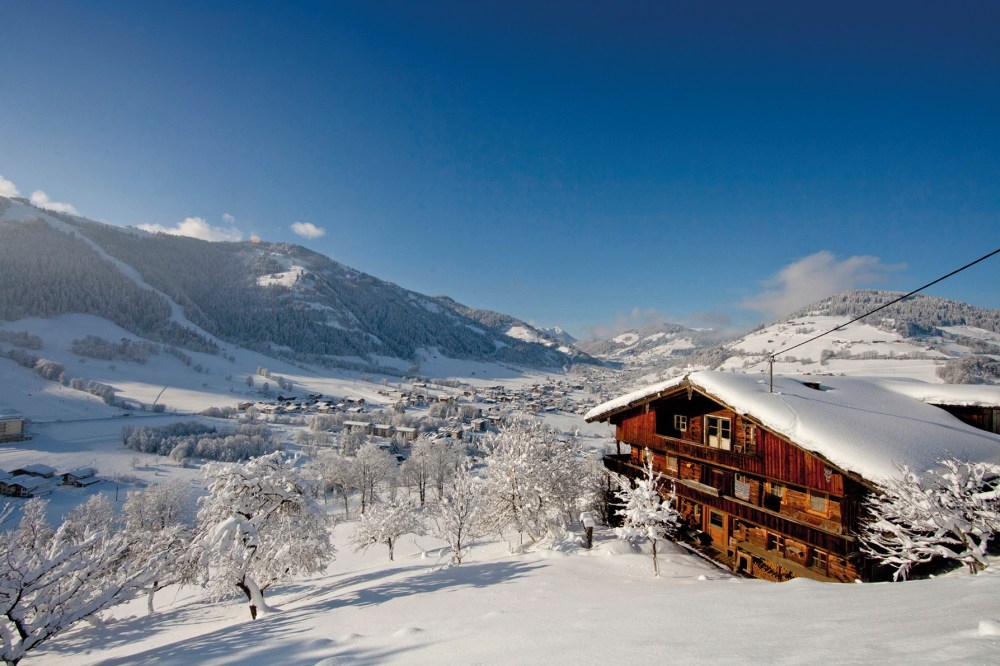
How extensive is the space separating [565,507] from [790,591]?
13.3 meters

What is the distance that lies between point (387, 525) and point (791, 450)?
31.7 meters

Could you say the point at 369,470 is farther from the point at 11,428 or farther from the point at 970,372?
the point at 970,372

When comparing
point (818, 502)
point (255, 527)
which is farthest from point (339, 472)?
point (818, 502)

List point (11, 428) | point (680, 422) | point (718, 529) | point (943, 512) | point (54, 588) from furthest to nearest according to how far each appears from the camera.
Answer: point (11, 428) → point (680, 422) → point (718, 529) → point (54, 588) → point (943, 512)

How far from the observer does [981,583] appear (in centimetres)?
841

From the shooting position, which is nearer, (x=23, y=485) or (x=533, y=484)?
(x=533, y=484)

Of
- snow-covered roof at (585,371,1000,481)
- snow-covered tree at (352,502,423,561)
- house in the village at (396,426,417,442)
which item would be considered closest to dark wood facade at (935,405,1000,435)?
snow-covered roof at (585,371,1000,481)

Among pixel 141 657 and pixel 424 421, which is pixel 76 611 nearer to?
pixel 141 657

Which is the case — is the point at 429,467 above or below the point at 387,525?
below

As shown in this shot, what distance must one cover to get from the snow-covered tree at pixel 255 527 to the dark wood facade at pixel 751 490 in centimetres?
1859

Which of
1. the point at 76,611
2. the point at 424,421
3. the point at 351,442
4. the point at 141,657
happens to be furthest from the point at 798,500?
the point at 424,421

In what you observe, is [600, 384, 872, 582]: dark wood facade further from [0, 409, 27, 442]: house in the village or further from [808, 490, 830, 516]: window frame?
[0, 409, 27, 442]: house in the village

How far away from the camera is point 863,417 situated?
16.1 meters

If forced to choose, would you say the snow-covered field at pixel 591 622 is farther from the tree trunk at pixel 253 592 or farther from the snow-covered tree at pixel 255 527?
the snow-covered tree at pixel 255 527
